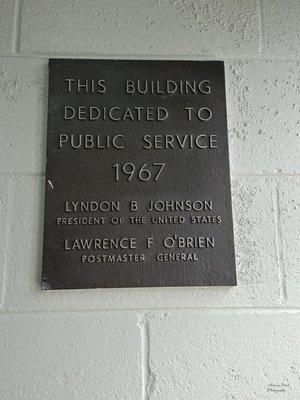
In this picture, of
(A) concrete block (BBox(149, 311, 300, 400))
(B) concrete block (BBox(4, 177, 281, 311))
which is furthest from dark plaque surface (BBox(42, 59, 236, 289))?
(A) concrete block (BBox(149, 311, 300, 400))

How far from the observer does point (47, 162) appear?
5.15 feet

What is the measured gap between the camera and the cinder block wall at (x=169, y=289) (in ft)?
4.84

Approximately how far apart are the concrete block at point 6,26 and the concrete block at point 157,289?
0.52 meters

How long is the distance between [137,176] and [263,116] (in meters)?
0.54

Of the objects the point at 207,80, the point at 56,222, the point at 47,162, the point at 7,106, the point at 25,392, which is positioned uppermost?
the point at 207,80

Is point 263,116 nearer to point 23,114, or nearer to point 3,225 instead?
point 23,114

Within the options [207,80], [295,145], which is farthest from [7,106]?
[295,145]

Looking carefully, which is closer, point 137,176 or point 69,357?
point 69,357

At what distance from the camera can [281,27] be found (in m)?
1.76

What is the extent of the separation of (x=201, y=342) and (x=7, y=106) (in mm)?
1093

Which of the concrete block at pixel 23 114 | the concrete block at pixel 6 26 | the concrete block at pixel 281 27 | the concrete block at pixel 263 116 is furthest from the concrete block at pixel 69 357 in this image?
the concrete block at pixel 281 27

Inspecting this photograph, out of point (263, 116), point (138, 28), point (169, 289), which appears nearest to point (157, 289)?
point (169, 289)

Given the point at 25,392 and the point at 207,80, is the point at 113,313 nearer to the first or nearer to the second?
the point at 25,392

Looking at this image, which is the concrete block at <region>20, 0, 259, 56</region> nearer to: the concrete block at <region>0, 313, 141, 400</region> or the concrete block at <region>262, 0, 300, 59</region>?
the concrete block at <region>262, 0, 300, 59</region>
